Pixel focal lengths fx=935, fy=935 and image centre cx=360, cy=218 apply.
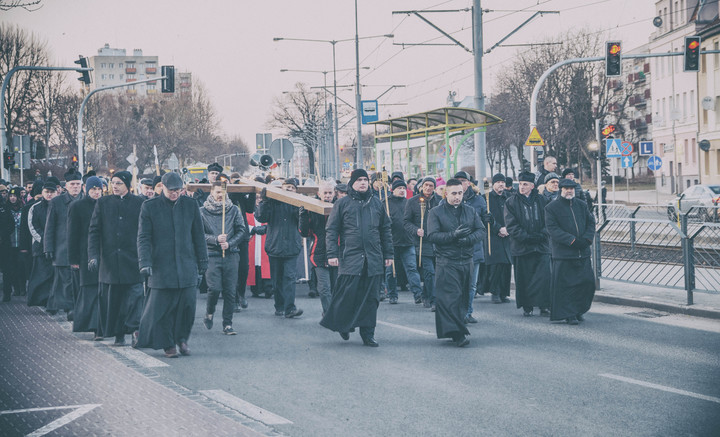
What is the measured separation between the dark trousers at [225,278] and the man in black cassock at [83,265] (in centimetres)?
131

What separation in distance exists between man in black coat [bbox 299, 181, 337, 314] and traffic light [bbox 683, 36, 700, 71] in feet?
43.6

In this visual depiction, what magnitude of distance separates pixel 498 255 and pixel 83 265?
594 cm

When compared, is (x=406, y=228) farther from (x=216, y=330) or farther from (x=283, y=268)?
(x=216, y=330)

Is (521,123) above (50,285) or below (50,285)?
above

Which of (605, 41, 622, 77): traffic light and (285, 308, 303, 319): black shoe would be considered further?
(605, 41, 622, 77): traffic light

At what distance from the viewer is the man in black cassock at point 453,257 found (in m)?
9.79

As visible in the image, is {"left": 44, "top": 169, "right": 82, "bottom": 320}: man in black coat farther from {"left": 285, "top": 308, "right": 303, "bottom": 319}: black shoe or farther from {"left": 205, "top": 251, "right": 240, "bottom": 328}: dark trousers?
{"left": 285, "top": 308, "right": 303, "bottom": 319}: black shoe

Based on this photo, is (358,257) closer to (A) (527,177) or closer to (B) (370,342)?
(B) (370,342)

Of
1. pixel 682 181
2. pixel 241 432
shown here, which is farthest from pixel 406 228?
pixel 682 181

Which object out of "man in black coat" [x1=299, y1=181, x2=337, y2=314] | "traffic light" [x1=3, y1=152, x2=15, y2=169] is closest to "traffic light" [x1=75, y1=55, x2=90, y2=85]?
"traffic light" [x1=3, y1=152, x2=15, y2=169]

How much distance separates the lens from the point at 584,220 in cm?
1164

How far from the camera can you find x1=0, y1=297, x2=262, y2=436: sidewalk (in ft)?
20.4

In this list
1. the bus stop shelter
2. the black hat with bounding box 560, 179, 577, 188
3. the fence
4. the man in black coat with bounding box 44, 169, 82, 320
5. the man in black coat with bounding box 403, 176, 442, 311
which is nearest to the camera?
the black hat with bounding box 560, 179, 577, 188

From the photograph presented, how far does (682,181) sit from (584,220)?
54.8 m
